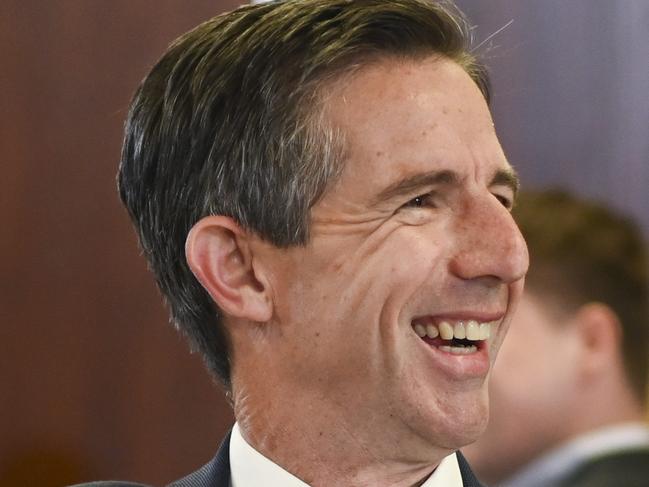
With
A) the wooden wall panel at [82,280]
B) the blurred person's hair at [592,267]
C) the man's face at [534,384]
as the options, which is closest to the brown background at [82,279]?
the wooden wall panel at [82,280]

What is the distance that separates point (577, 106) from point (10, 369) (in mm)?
1705

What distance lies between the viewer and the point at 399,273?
211 centimetres

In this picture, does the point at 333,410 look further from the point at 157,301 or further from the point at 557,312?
the point at 157,301

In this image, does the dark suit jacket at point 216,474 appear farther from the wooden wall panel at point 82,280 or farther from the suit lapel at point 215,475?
the wooden wall panel at point 82,280

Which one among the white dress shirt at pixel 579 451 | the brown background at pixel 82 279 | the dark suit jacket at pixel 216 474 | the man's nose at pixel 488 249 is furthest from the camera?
the brown background at pixel 82 279

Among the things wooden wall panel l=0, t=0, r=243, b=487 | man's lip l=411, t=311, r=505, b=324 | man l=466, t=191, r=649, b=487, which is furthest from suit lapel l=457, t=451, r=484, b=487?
wooden wall panel l=0, t=0, r=243, b=487

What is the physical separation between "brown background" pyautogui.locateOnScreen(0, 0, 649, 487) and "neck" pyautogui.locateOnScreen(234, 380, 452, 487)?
1531 mm

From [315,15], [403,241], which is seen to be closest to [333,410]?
[403,241]

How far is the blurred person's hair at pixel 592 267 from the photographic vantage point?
3.19 metres

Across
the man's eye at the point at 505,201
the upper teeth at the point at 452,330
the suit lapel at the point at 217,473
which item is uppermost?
the man's eye at the point at 505,201

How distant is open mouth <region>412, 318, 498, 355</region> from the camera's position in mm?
2123

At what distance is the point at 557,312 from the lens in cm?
323

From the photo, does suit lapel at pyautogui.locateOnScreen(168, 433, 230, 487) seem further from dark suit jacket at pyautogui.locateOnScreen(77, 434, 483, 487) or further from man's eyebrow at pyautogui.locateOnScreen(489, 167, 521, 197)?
man's eyebrow at pyautogui.locateOnScreen(489, 167, 521, 197)

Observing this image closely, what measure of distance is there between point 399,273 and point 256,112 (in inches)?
13.2
